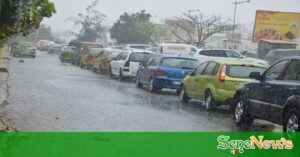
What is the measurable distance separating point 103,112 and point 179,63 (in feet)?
21.6

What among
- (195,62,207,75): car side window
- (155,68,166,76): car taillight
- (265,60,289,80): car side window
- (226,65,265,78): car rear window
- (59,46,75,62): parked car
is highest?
(265,60,289,80): car side window

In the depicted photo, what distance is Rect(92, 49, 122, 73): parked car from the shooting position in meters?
27.7

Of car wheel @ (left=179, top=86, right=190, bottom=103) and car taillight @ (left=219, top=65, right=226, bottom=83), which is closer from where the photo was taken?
car taillight @ (left=219, top=65, right=226, bottom=83)

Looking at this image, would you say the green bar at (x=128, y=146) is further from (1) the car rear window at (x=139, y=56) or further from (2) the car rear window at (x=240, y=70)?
(1) the car rear window at (x=139, y=56)

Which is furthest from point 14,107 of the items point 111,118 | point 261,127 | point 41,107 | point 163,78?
point 163,78

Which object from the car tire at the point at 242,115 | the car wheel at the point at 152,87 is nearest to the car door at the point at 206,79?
the car tire at the point at 242,115

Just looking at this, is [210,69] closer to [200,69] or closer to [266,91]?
[200,69]

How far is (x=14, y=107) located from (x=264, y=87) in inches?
208

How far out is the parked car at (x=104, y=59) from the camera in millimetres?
27716

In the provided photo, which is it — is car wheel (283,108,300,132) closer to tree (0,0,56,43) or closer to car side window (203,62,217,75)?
tree (0,0,56,43)

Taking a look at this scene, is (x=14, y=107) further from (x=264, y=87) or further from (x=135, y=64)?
(x=135, y=64)

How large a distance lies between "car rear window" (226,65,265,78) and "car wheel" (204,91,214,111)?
766 mm

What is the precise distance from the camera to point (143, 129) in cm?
964

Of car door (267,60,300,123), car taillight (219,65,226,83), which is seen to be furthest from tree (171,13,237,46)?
car door (267,60,300,123)
